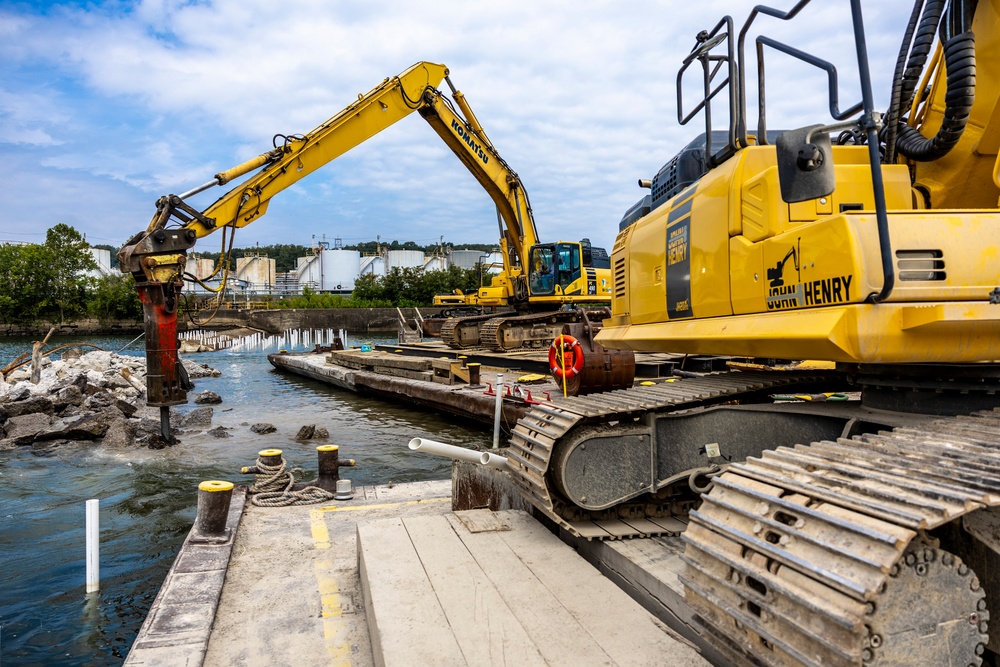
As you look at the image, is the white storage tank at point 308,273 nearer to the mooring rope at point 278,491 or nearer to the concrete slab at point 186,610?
the mooring rope at point 278,491

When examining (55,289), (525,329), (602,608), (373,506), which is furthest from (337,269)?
(602,608)

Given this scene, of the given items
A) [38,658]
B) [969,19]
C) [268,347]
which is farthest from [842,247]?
[268,347]

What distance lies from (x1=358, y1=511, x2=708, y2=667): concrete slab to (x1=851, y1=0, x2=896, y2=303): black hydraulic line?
1.74 m

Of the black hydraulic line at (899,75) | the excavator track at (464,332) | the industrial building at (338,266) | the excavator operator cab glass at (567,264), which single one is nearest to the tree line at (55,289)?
the industrial building at (338,266)

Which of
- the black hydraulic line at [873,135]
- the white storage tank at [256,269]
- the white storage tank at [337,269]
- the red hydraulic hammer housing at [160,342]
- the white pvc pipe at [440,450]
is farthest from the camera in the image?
the white storage tank at [256,269]

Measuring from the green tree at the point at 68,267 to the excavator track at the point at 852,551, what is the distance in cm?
6925

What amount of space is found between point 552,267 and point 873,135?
15.9 m

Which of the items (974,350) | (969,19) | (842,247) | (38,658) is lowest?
(38,658)

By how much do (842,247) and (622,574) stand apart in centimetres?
212

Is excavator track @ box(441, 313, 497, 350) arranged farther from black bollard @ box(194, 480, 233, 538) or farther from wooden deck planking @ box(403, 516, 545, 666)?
wooden deck planking @ box(403, 516, 545, 666)

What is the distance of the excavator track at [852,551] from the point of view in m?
1.92

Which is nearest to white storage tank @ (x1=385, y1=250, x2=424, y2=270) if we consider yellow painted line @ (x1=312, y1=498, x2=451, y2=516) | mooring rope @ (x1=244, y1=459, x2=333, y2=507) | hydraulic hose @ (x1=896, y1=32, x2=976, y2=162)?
mooring rope @ (x1=244, y1=459, x2=333, y2=507)

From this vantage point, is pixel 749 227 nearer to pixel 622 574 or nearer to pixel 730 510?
pixel 730 510

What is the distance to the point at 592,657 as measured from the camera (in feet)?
9.21
